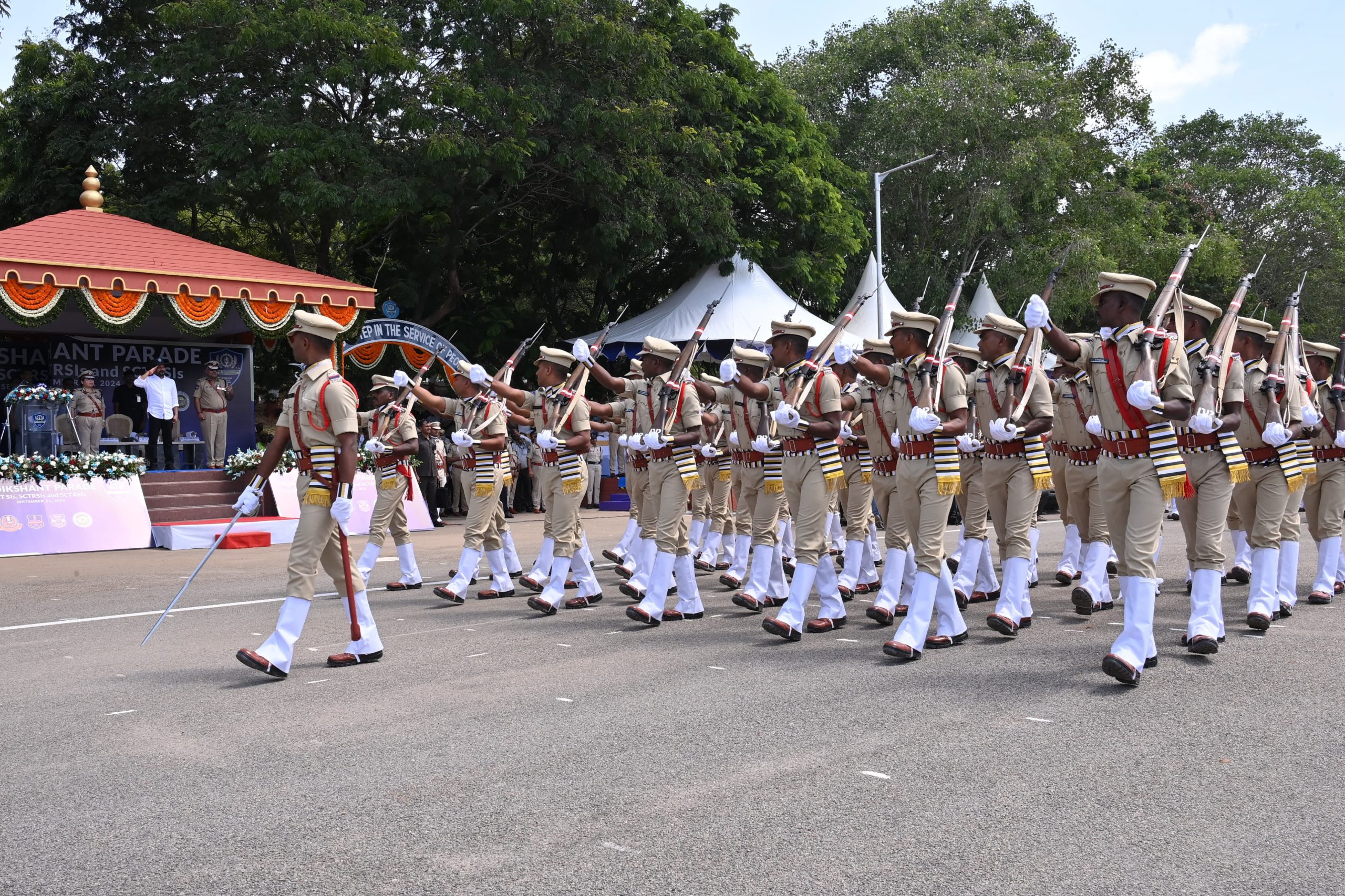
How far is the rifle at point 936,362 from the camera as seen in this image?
25.9ft

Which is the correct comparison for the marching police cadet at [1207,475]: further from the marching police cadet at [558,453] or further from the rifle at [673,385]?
the marching police cadet at [558,453]

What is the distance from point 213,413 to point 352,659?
15758 millimetres

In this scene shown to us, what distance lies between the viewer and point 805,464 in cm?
836

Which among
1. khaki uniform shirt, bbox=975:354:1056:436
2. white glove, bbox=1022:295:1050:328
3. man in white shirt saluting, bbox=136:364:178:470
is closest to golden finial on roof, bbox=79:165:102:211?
man in white shirt saluting, bbox=136:364:178:470

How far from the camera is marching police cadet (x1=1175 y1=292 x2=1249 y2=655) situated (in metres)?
7.18

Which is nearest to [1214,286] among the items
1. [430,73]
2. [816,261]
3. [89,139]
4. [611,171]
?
[816,261]

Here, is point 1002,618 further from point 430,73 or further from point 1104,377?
point 430,73

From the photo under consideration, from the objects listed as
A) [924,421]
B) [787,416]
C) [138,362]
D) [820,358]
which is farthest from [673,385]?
[138,362]

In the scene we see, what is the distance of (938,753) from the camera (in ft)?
17.4

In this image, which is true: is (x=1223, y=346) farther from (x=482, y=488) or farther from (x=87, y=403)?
(x=87, y=403)

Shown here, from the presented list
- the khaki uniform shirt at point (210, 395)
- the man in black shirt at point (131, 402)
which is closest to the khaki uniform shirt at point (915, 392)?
the khaki uniform shirt at point (210, 395)

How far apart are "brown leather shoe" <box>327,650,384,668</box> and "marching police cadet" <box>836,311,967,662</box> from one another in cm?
326

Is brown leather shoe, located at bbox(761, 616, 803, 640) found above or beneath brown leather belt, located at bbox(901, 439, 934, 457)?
beneath

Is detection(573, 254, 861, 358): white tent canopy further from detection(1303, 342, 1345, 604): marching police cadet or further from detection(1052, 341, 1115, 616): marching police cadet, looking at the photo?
detection(1303, 342, 1345, 604): marching police cadet
